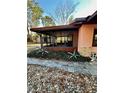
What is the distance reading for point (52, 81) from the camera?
1941mm

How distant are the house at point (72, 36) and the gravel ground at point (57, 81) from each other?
22 centimetres

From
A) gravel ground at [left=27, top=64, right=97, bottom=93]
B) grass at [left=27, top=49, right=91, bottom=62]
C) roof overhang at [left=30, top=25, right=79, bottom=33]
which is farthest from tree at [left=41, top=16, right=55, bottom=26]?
gravel ground at [left=27, top=64, right=97, bottom=93]

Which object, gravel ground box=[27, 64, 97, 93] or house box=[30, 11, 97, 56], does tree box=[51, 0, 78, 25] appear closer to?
house box=[30, 11, 97, 56]

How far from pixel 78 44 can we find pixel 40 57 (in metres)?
0.39

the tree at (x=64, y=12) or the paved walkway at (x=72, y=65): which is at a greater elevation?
the tree at (x=64, y=12)

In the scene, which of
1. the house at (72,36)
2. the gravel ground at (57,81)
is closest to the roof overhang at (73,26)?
the house at (72,36)

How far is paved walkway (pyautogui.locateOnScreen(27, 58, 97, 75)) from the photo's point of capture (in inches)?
75.8

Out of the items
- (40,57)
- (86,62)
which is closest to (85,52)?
(86,62)

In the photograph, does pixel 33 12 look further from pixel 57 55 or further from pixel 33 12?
pixel 57 55

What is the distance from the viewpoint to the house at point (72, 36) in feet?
6.43

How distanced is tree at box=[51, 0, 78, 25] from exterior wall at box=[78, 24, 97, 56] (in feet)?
0.53

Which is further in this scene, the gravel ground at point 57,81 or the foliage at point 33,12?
the foliage at point 33,12

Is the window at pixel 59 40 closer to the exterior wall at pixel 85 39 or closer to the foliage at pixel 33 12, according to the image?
the exterior wall at pixel 85 39
